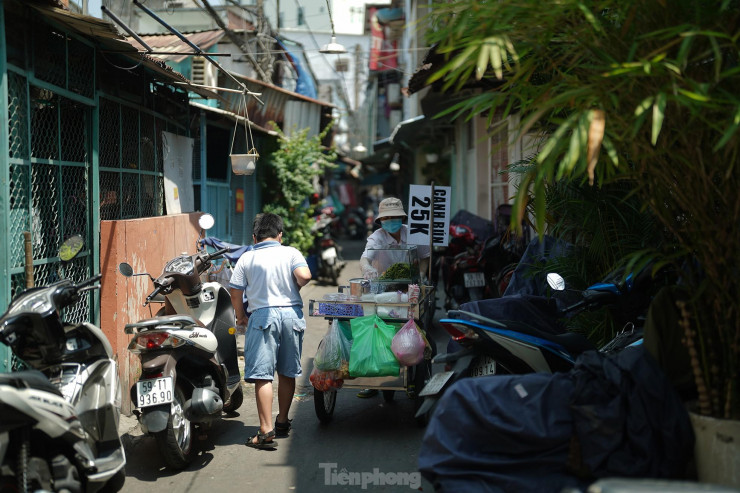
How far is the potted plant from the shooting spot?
3.19 m

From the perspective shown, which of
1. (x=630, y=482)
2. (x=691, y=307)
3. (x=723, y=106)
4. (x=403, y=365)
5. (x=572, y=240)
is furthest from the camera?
(x=572, y=240)

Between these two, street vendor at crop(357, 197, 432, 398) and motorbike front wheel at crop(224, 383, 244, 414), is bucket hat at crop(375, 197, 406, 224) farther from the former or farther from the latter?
motorbike front wheel at crop(224, 383, 244, 414)

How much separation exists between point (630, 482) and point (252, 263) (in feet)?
13.0

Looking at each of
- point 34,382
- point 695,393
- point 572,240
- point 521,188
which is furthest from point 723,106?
point 572,240

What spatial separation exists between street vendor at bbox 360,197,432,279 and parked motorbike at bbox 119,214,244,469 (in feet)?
4.87

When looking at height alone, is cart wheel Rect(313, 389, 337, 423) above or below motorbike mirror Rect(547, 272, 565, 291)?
below

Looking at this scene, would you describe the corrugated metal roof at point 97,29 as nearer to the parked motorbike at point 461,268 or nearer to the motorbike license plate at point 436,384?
the motorbike license plate at point 436,384

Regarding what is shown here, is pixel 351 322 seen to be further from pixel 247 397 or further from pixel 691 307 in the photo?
pixel 691 307

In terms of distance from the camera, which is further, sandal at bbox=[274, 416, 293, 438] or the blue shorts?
sandal at bbox=[274, 416, 293, 438]

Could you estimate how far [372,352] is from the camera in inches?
232

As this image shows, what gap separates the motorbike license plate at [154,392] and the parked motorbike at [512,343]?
176cm

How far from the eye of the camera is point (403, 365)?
5.94 m

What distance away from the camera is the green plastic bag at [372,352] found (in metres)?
5.88

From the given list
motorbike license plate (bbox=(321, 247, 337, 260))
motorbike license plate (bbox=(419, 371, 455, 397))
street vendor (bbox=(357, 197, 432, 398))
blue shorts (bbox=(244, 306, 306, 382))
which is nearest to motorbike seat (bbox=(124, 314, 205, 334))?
blue shorts (bbox=(244, 306, 306, 382))
